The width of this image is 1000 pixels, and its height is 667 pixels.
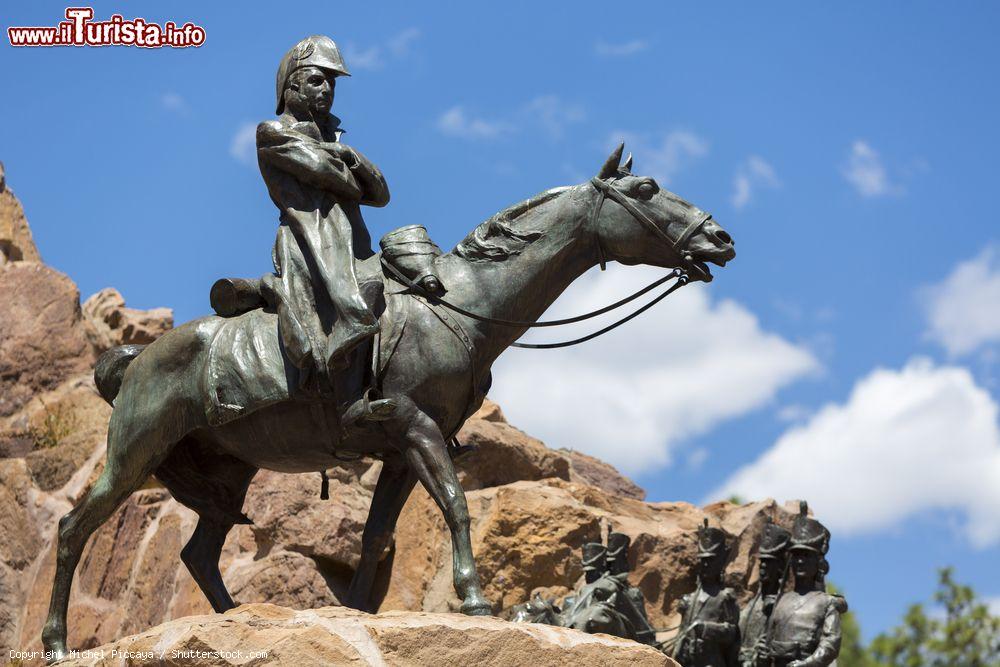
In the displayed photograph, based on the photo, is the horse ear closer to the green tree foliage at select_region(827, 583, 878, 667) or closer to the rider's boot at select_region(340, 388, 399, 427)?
the rider's boot at select_region(340, 388, 399, 427)

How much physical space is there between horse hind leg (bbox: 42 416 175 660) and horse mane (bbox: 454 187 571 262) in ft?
5.84

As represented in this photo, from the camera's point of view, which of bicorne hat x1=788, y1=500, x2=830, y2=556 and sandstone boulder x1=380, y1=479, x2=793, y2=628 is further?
sandstone boulder x1=380, y1=479, x2=793, y2=628

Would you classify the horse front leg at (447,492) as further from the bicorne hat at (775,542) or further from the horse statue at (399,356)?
the bicorne hat at (775,542)

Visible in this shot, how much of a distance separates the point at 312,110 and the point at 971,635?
23271 mm

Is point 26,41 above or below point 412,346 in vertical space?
above

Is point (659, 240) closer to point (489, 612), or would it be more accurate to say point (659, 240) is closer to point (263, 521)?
point (489, 612)

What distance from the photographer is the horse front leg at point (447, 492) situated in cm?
716

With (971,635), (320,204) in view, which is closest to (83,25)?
(320,204)

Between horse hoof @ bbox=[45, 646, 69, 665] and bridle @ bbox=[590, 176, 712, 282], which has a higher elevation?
bridle @ bbox=[590, 176, 712, 282]

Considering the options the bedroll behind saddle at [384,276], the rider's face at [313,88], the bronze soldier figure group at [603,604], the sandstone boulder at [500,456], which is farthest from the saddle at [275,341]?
the sandstone boulder at [500,456]

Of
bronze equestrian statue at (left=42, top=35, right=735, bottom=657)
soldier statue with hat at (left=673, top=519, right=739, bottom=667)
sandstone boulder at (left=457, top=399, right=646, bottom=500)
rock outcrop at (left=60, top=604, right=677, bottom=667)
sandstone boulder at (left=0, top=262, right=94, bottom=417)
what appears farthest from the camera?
sandstone boulder at (left=0, top=262, right=94, bottom=417)

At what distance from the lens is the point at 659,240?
779 centimetres

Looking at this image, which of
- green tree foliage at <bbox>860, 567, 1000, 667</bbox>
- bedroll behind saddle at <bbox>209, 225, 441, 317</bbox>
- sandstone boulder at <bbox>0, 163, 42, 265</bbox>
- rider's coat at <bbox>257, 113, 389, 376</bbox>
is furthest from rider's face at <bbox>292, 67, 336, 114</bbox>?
green tree foliage at <bbox>860, 567, 1000, 667</bbox>

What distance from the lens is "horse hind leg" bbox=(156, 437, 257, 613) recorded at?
816cm
